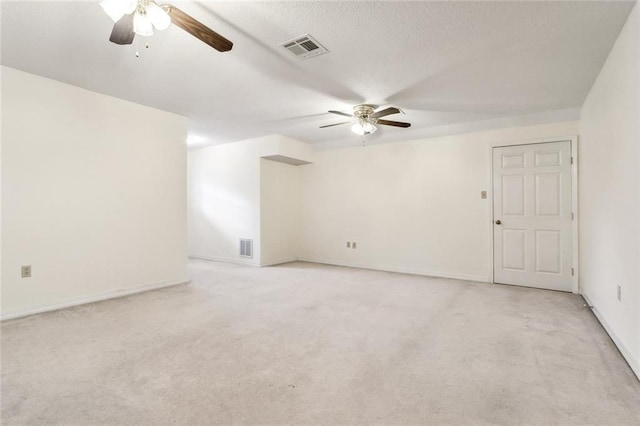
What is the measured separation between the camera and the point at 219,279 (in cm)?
473

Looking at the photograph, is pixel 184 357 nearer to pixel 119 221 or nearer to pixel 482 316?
pixel 119 221

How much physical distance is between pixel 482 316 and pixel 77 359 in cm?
355

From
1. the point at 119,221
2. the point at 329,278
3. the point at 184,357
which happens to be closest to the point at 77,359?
the point at 184,357

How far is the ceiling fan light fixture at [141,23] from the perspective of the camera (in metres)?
1.73

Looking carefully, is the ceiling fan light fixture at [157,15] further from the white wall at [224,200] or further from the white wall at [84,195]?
the white wall at [224,200]

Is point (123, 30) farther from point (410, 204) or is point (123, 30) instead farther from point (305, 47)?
point (410, 204)

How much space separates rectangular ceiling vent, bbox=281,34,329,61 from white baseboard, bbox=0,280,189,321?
349 centimetres

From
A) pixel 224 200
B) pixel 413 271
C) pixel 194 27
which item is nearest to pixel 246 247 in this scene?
pixel 224 200

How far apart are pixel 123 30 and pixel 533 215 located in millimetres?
5056

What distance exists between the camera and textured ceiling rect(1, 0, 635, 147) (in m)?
2.12

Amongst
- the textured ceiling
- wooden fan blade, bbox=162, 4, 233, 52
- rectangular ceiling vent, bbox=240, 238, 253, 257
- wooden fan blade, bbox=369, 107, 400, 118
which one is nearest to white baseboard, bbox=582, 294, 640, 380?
the textured ceiling

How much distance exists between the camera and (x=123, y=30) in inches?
74.0

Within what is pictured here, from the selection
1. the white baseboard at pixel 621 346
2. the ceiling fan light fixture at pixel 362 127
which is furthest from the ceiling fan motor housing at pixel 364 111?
the white baseboard at pixel 621 346

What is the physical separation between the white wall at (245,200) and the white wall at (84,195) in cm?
155
